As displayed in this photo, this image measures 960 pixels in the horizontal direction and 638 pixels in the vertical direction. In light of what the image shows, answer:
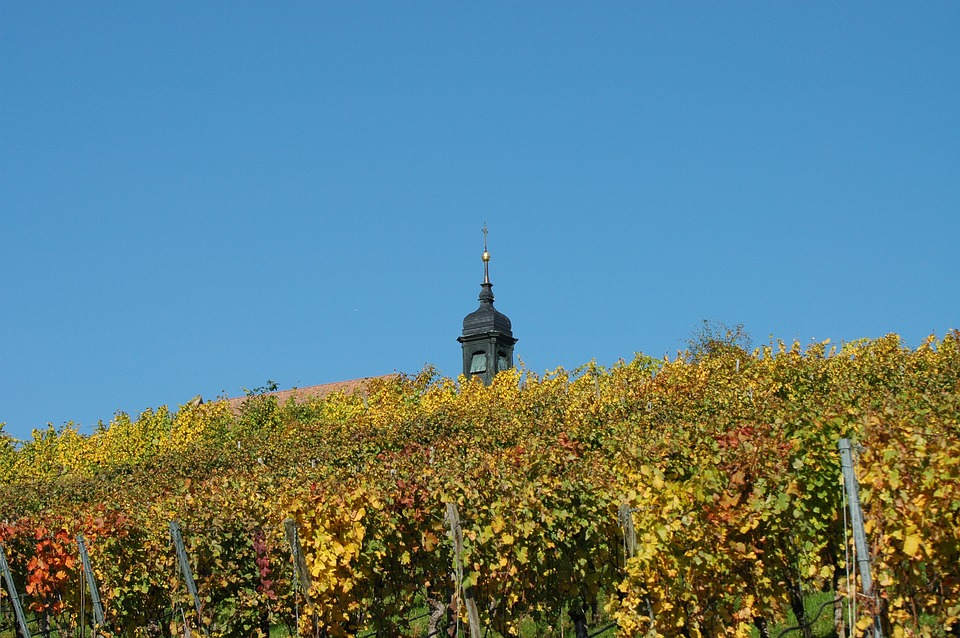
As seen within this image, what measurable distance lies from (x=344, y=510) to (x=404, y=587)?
1027 mm

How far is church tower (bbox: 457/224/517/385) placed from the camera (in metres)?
38.3

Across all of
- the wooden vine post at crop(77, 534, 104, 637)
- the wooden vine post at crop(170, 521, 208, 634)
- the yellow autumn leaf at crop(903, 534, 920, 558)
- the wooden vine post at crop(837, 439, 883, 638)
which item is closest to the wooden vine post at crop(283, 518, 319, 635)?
the wooden vine post at crop(170, 521, 208, 634)

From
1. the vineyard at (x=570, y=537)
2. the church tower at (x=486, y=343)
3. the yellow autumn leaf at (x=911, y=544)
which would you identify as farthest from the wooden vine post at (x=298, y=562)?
the church tower at (x=486, y=343)

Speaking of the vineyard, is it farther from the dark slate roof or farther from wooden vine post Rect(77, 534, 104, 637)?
the dark slate roof

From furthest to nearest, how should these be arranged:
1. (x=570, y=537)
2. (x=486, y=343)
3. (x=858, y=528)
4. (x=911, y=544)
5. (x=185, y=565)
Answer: (x=486, y=343) → (x=185, y=565) → (x=570, y=537) → (x=858, y=528) → (x=911, y=544)

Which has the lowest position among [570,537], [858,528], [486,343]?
[858,528]

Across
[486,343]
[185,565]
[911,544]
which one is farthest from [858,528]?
[486,343]

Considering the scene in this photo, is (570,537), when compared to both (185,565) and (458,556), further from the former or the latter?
(185,565)

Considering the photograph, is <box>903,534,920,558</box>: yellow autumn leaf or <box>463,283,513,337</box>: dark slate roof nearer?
<box>903,534,920,558</box>: yellow autumn leaf

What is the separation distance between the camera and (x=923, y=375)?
43.1ft

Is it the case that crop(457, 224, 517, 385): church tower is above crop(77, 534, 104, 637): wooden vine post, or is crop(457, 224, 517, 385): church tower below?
above

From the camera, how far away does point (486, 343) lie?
38.6 meters

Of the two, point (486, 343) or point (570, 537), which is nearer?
point (570, 537)

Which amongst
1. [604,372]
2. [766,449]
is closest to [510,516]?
[766,449]
